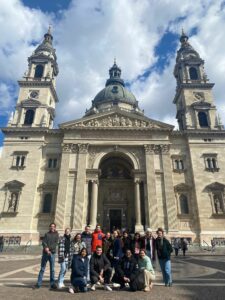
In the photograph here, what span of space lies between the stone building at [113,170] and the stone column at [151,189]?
127mm

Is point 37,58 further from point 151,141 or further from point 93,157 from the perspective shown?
point 151,141

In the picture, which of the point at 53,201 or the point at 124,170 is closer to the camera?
the point at 53,201

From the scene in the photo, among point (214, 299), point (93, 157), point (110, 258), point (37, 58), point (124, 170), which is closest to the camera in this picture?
point (214, 299)

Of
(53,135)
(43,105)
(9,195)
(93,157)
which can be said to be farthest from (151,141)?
(9,195)

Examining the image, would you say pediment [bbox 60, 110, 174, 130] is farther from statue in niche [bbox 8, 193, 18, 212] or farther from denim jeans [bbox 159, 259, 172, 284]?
denim jeans [bbox 159, 259, 172, 284]

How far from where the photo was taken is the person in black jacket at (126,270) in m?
8.06

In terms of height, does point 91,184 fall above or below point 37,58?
below

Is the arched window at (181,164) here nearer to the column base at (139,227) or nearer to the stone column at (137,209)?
the stone column at (137,209)

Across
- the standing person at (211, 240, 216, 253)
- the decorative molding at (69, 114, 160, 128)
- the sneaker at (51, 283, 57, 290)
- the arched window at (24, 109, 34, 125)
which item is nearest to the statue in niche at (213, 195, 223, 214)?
the standing person at (211, 240, 216, 253)

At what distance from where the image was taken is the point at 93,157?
34.9 meters

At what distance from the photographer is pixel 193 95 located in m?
41.2

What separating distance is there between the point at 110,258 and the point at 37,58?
42558mm

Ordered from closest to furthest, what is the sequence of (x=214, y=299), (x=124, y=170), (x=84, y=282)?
(x=214, y=299)
(x=84, y=282)
(x=124, y=170)

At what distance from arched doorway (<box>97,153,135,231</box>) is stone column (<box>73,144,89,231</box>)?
3667 mm
